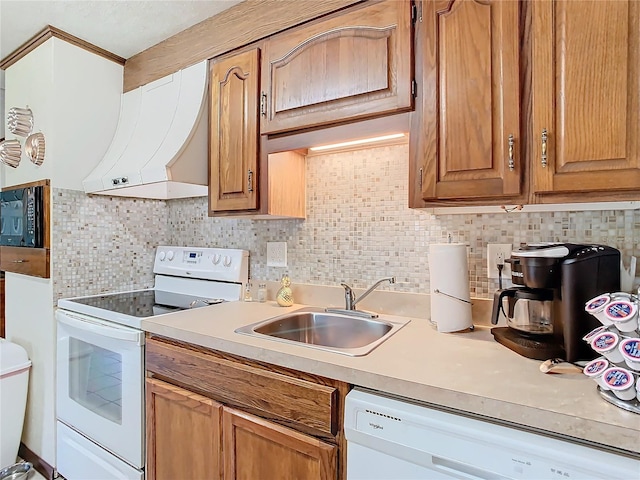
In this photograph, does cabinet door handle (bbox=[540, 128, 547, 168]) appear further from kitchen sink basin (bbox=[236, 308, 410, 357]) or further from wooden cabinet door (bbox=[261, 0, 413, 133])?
kitchen sink basin (bbox=[236, 308, 410, 357])

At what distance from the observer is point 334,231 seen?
1754 mm

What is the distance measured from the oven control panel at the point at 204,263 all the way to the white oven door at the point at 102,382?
57 centimetres

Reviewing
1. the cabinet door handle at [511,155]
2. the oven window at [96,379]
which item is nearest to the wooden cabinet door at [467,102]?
the cabinet door handle at [511,155]

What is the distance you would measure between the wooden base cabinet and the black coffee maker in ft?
1.88

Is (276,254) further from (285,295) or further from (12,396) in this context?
(12,396)

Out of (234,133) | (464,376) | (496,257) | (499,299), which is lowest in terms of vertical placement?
(464,376)

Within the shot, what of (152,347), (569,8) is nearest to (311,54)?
(569,8)

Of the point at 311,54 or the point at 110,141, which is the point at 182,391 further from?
the point at 110,141

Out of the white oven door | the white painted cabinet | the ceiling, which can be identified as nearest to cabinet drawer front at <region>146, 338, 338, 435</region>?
the white oven door

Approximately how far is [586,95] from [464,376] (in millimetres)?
791

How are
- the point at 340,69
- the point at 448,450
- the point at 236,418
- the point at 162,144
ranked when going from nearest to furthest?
the point at 448,450, the point at 236,418, the point at 340,69, the point at 162,144

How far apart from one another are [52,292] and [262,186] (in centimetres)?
129

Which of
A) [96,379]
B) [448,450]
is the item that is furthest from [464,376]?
[96,379]

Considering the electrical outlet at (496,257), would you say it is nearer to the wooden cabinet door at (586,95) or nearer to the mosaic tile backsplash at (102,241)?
the wooden cabinet door at (586,95)
